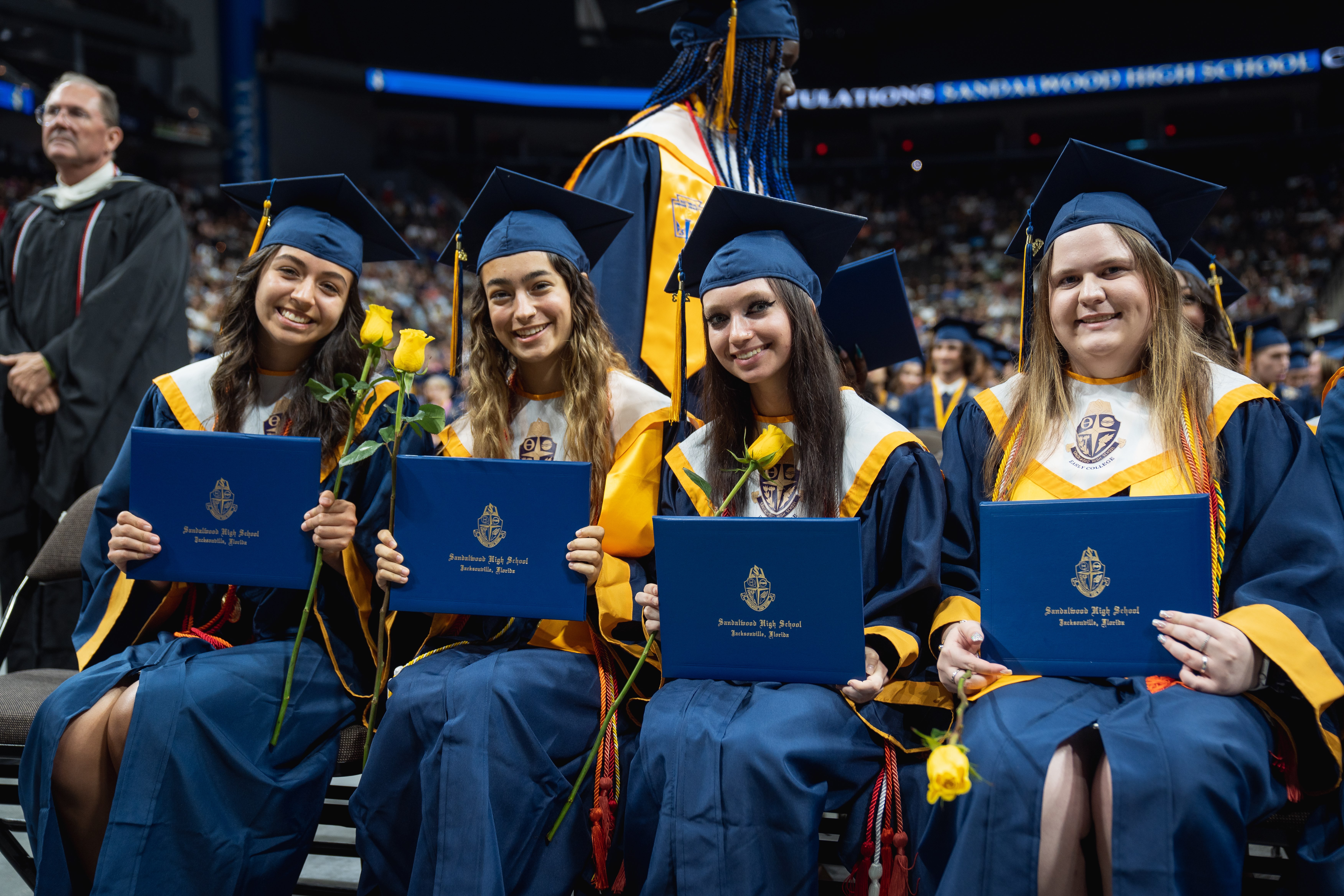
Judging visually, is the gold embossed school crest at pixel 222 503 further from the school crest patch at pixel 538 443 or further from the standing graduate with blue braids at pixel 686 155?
the standing graduate with blue braids at pixel 686 155

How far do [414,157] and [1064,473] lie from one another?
25917mm

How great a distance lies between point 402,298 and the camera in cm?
2028

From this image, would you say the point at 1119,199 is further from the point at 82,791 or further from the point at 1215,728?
the point at 82,791

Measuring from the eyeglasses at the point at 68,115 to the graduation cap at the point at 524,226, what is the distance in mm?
1974

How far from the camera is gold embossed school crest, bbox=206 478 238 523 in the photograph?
214cm

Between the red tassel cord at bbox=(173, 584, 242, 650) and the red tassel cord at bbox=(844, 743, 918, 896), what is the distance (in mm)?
1544

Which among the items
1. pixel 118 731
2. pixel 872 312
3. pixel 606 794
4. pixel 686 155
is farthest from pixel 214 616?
pixel 872 312

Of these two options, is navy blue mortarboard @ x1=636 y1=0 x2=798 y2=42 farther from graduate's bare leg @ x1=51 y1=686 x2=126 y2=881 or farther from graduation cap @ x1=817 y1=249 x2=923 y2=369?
graduate's bare leg @ x1=51 y1=686 x2=126 y2=881

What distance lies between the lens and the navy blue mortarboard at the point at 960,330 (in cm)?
764

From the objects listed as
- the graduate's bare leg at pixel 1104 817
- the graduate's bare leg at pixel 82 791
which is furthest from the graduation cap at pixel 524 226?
the graduate's bare leg at pixel 1104 817

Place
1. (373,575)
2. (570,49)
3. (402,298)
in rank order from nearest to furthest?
1. (373,575)
2. (402,298)
3. (570,49)

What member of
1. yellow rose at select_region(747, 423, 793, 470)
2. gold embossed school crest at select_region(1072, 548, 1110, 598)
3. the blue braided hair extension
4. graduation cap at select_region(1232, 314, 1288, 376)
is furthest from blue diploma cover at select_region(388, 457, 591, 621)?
graduation cap at select_region(1232, 314, 1288, 376)

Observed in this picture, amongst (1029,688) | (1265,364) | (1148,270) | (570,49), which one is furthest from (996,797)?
(570,49)

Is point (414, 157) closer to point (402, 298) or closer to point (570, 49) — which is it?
point (570, 49)
